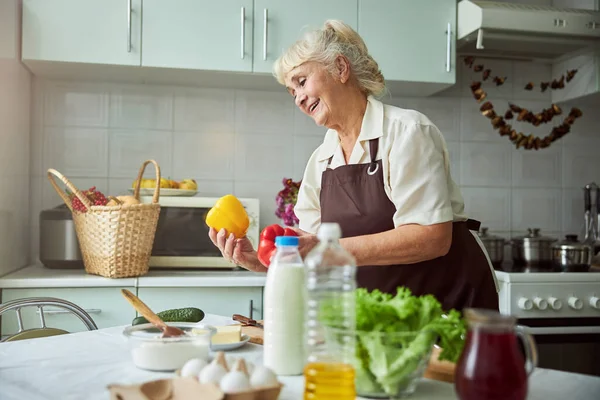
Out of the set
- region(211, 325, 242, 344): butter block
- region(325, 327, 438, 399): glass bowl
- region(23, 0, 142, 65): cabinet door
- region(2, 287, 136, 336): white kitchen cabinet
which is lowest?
region(2, 287, 136, 336): white kitchen cabinet

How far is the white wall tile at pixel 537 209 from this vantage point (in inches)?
127

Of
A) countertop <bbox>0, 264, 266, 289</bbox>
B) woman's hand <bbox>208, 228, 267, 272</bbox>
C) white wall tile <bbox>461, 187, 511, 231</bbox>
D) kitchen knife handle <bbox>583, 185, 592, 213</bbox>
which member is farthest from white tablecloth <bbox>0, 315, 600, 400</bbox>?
kitchen knife handle <bbox>583, 185, 592, 213</bbox>

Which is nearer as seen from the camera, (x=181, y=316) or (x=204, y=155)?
(x=181, y=316)

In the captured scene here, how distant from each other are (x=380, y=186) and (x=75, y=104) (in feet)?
5.72

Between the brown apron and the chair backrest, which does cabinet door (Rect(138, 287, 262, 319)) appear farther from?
the brown apron

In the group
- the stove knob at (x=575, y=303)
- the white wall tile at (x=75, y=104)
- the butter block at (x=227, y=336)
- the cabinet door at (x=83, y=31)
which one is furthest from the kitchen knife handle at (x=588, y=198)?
the butter block at (x=227, y=336)

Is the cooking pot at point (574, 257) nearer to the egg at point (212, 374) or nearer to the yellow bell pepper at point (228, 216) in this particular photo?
the yellow bell pepper at point (228, 216)

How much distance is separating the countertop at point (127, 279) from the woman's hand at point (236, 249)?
901 millimetres

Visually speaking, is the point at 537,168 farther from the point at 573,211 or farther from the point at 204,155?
the point at 204,155

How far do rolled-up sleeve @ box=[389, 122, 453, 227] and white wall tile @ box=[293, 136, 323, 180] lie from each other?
4.82 feet

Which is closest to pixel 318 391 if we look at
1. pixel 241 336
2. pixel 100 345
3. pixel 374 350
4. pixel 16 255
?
pixel 374 350

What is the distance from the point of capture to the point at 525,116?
10.0 feet

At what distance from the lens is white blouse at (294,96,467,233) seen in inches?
59.1

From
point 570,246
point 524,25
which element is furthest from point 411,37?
point 570,246
